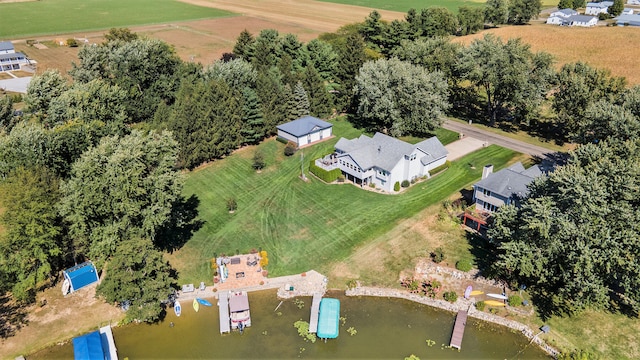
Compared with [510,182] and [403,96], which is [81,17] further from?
[510,182]

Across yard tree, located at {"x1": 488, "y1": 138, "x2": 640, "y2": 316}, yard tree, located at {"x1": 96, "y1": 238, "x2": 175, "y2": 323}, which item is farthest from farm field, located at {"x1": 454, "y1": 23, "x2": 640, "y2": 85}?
yard tree, located at {"x1": 96, "y1": 238, "x2": 175, "y2": 323}

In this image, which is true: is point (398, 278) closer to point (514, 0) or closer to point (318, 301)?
point (318, 301)

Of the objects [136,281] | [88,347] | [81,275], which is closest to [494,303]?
[136,281]

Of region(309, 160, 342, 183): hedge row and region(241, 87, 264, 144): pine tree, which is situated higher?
region(241, 87, 264, 144): pine tree

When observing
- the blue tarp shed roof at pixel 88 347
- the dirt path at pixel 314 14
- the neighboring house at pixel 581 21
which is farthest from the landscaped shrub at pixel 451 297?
the neighboring house at pixel 581 21

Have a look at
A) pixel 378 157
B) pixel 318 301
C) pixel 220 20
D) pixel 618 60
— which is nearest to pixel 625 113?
pixel 378 157

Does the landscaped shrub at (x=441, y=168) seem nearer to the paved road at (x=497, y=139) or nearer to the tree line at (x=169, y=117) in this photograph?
the tree line at (x=169, y=117)

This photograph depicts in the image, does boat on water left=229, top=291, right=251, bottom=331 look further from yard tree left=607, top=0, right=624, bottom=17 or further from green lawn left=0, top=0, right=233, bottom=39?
yard tree left=607, top=0, right=624, bottom=17
